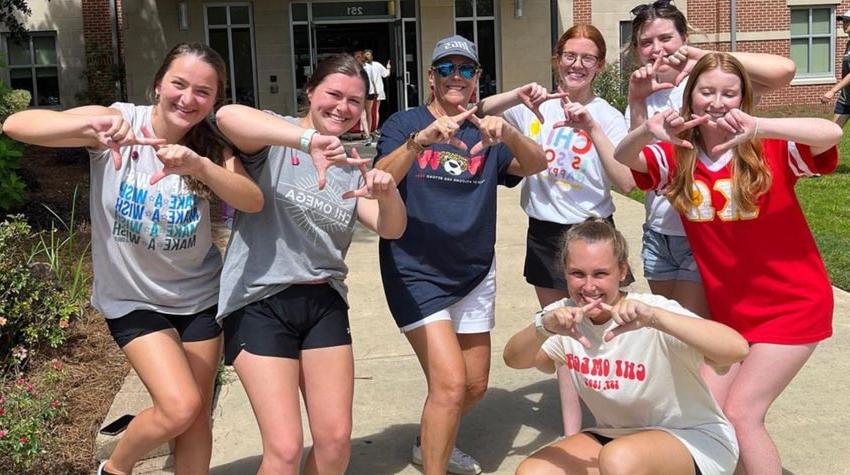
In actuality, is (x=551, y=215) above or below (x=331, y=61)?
below

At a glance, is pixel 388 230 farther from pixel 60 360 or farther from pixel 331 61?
pixel 60 360

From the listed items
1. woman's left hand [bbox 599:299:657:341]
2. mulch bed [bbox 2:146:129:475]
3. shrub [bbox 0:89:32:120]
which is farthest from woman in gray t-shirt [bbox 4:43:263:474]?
shrub [bbox 0:89:32:120]

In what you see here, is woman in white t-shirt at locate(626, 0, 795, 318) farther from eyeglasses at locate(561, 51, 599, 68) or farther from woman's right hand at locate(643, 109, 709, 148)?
woman's right hand at locate(643, 109, 709, 148)

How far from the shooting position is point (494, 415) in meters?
4.89

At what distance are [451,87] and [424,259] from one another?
2.34ft

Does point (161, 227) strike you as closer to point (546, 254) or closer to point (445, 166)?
point (445, 166)

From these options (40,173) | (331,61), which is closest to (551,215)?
(331,61)

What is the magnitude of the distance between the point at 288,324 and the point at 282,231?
13.3 inches

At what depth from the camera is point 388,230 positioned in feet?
11.6

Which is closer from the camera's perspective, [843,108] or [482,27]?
[843,108]

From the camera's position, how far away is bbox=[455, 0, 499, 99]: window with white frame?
72.1 feet

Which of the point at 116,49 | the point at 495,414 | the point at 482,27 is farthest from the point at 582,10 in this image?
the point at 495,414

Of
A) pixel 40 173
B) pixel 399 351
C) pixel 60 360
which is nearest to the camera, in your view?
pixel 60 360

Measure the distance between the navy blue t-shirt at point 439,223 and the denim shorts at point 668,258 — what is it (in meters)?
0.72
